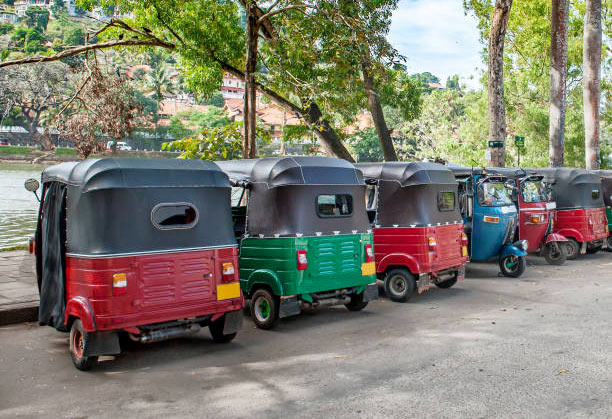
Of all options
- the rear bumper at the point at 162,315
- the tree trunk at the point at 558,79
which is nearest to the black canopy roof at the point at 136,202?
the rear bumper at the point at 162,315

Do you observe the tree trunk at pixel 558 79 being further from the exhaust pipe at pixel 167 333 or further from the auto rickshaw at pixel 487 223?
the exhaust pipe at pixel 167 333

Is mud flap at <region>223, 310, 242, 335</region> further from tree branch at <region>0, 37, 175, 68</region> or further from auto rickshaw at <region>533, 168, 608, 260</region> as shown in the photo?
auto rickshaw at <region>533, 168, 608, 260</region>

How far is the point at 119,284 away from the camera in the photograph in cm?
639

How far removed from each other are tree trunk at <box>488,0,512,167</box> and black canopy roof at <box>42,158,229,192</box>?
1414cm

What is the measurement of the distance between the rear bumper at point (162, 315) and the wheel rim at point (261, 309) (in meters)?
1.22

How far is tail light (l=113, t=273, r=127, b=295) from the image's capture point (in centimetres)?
638

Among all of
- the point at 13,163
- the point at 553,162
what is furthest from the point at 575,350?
the point at 13,163

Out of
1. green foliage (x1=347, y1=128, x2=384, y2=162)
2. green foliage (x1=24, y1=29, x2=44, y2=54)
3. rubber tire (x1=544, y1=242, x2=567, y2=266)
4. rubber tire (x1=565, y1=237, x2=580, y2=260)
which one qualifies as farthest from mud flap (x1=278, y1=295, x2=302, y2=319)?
green foliage (x1=347, y1=128, x2=384, y2=162)

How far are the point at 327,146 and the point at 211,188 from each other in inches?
467

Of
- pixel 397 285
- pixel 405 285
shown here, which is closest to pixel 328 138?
pixel 397 285

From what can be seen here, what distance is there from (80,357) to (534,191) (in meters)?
11.2

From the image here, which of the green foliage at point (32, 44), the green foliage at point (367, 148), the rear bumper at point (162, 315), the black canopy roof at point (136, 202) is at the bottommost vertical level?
the rear bumper at point (162, 315)

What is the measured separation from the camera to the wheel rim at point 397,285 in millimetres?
10508

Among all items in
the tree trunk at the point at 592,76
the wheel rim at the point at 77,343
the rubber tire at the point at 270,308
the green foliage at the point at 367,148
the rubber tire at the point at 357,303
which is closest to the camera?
the wheel rim at the point at 77,343
